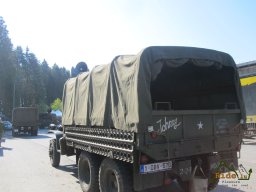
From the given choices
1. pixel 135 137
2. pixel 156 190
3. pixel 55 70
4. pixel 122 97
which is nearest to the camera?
pixel 135 137

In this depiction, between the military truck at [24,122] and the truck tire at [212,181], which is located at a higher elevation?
the military truck at [24,122]

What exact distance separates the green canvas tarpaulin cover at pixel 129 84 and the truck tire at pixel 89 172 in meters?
0.76

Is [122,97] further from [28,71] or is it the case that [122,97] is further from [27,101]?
[28,71]

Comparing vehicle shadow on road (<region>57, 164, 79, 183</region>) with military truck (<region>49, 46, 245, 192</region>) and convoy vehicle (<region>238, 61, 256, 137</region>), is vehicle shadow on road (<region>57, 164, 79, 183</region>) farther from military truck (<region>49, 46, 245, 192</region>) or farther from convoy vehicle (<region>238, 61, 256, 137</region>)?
convoy vehicle (<region>238, 61, 256, 137</region>)

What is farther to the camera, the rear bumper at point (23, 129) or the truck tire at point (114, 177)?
the rear bumper at point (23, 129)

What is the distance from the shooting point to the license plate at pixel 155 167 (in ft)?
18.3

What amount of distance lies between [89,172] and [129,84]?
290 cm

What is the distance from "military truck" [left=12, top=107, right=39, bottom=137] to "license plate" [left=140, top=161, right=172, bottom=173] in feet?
90.2

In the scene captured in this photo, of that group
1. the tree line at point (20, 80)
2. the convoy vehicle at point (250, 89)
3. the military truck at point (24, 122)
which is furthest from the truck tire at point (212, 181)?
the tree line at point (20, 80)

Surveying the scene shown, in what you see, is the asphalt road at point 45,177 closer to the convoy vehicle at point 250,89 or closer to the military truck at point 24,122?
the convoy vehicle at point 250,89

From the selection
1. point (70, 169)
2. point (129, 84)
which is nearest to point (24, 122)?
point (70, 169)

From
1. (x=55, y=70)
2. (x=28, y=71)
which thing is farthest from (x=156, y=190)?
(x=55, y=70)

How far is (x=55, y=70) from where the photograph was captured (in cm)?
10650

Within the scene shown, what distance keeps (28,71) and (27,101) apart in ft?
33.5
